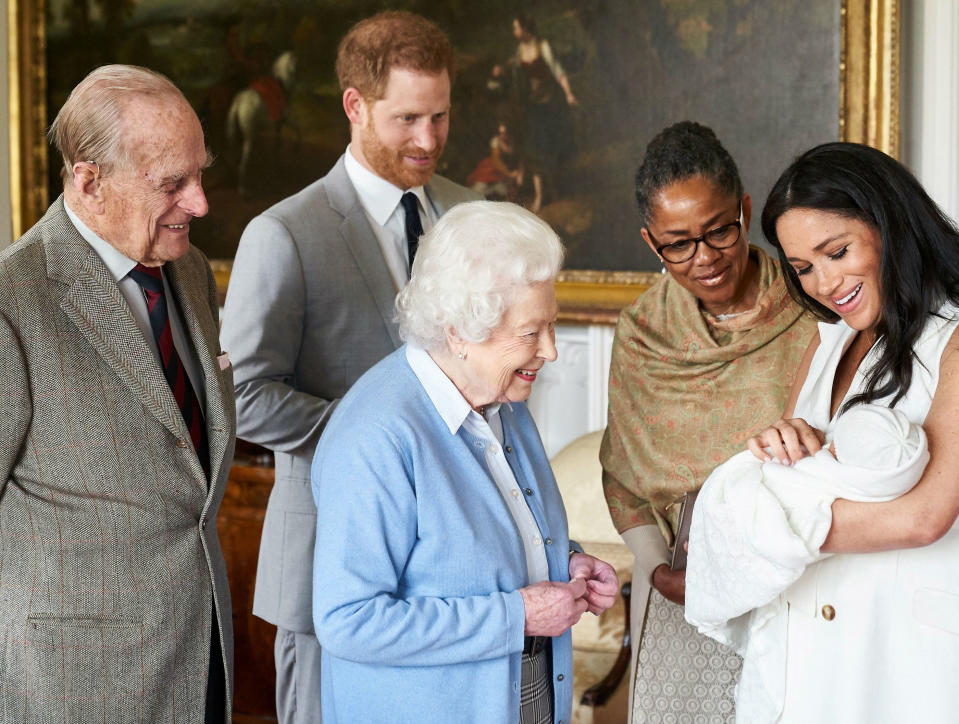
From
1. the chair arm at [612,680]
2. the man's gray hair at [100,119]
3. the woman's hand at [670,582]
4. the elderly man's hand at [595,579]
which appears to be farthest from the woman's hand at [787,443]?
the chair arm at [612,680]

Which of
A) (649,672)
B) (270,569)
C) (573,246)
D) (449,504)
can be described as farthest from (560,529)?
(573,246)

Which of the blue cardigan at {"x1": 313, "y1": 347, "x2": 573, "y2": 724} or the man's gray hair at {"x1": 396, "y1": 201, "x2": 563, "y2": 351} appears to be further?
the man's gray hair at {"x1": 396, "y1": 201, "x2": 563, "y2": 351}

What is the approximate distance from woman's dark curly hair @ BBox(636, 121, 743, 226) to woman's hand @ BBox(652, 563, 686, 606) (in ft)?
3.01

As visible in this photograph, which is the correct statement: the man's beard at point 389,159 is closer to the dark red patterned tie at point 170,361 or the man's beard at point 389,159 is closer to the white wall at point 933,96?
the dark red patterned tie at point 170,361

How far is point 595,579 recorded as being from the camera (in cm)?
230

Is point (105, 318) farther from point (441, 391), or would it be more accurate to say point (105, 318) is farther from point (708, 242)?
point (708, 242)

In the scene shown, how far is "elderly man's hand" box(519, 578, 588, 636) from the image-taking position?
2033 millimetres

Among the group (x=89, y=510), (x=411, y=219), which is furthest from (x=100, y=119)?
(x=411, y=219)

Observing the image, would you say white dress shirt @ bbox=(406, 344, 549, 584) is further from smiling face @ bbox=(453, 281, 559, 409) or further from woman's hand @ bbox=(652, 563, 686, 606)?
woman's hand @ bbox=(652, 563, 686, 606)

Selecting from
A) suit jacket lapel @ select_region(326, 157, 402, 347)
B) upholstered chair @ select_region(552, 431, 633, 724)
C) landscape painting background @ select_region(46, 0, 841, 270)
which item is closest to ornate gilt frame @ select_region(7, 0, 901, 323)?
landscape painting background @ select_region(46, 0, 841, 270)

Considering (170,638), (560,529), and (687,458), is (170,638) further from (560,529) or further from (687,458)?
(687,458)

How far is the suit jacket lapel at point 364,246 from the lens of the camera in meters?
2.96

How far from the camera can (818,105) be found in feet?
13.2

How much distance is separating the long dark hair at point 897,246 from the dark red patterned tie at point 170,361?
1381mm
